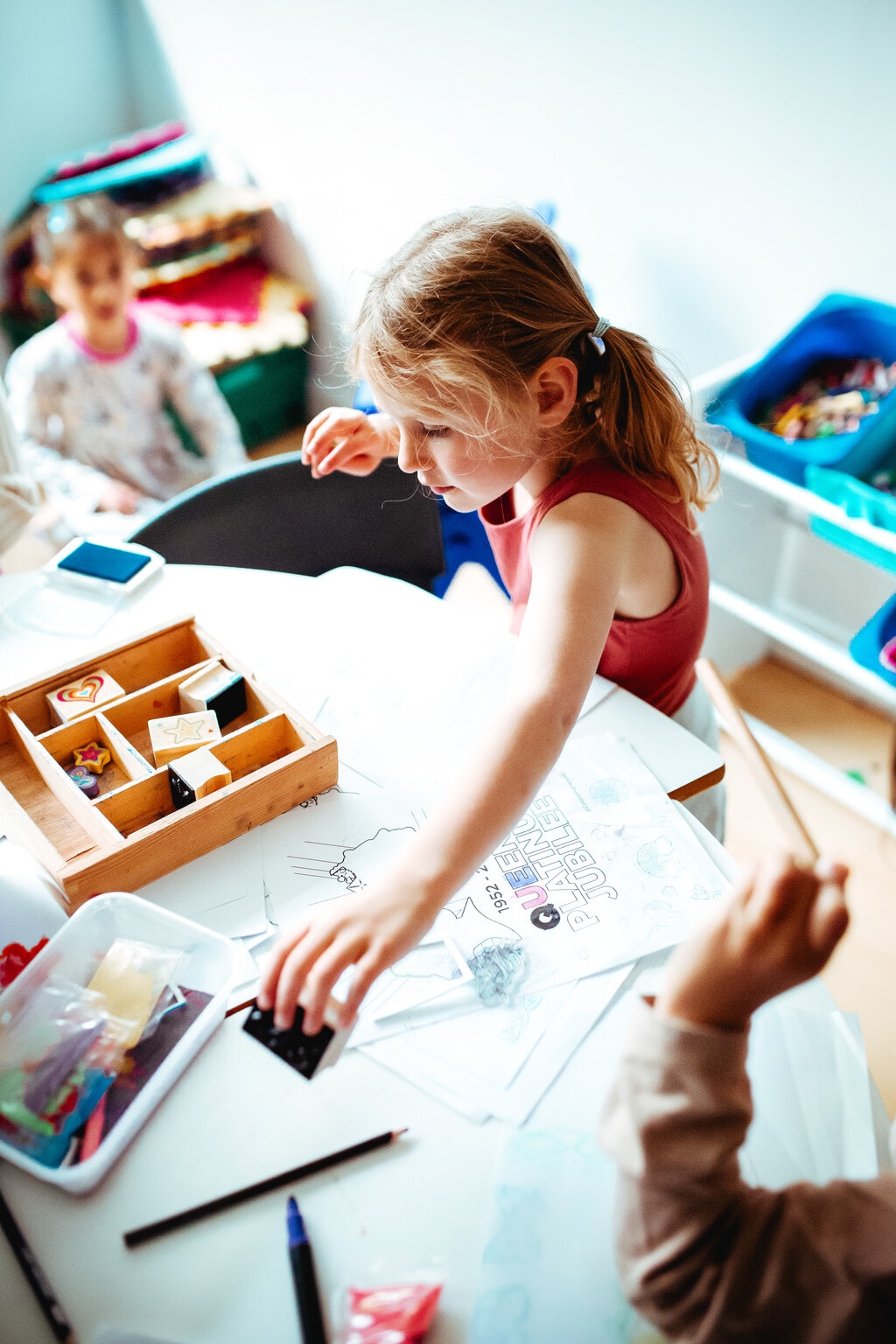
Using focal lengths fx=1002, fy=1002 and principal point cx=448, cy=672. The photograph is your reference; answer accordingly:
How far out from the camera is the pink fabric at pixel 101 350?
7.30 feet

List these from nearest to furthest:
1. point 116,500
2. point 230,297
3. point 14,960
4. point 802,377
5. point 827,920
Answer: point 827,920 < point 14,960 < point 802,377 < point 116,500 < point 230,297

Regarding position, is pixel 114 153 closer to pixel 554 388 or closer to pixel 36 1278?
pixel 554 388

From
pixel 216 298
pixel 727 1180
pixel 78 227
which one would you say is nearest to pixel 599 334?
pixel 727 1180

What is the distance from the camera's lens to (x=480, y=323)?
93 centimetres

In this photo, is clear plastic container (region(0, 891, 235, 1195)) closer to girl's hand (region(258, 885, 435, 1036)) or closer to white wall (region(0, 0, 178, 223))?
girl's hand (region(258, 885, 435, 1036))

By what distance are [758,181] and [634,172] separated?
27 cm

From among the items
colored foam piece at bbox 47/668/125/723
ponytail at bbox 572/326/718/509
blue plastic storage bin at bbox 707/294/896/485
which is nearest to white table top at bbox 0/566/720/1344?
colored foam piece at bbox 47/668/125/723

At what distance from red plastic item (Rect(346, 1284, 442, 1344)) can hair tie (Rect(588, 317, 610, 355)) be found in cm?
84

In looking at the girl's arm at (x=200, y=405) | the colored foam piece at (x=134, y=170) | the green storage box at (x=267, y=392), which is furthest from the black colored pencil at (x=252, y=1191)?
the colored foam piece at (x=134, y=170)

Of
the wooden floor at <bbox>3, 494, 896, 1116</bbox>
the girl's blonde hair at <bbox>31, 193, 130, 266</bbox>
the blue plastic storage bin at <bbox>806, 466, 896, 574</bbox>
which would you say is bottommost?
the wooden floor at <bbox>3, 494, 896, 1116</bbox>

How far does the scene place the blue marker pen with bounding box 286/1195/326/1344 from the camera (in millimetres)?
619

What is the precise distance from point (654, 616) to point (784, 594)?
1.07 metres

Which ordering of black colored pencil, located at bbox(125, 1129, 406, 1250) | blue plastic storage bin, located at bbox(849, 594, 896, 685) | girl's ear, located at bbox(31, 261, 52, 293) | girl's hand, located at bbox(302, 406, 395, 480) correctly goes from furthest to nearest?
girl's ear, located at bbox(31, 261, 52, 293) → blue plastic storage bin, located at bbox(849, 594, 896, 685) → girl's hand, located at bbox(302, 406, 395, 480) → black colored pencil, located at bbox(125, 1129, 406, 1250)

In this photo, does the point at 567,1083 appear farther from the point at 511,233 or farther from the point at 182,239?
the point at 182,239
